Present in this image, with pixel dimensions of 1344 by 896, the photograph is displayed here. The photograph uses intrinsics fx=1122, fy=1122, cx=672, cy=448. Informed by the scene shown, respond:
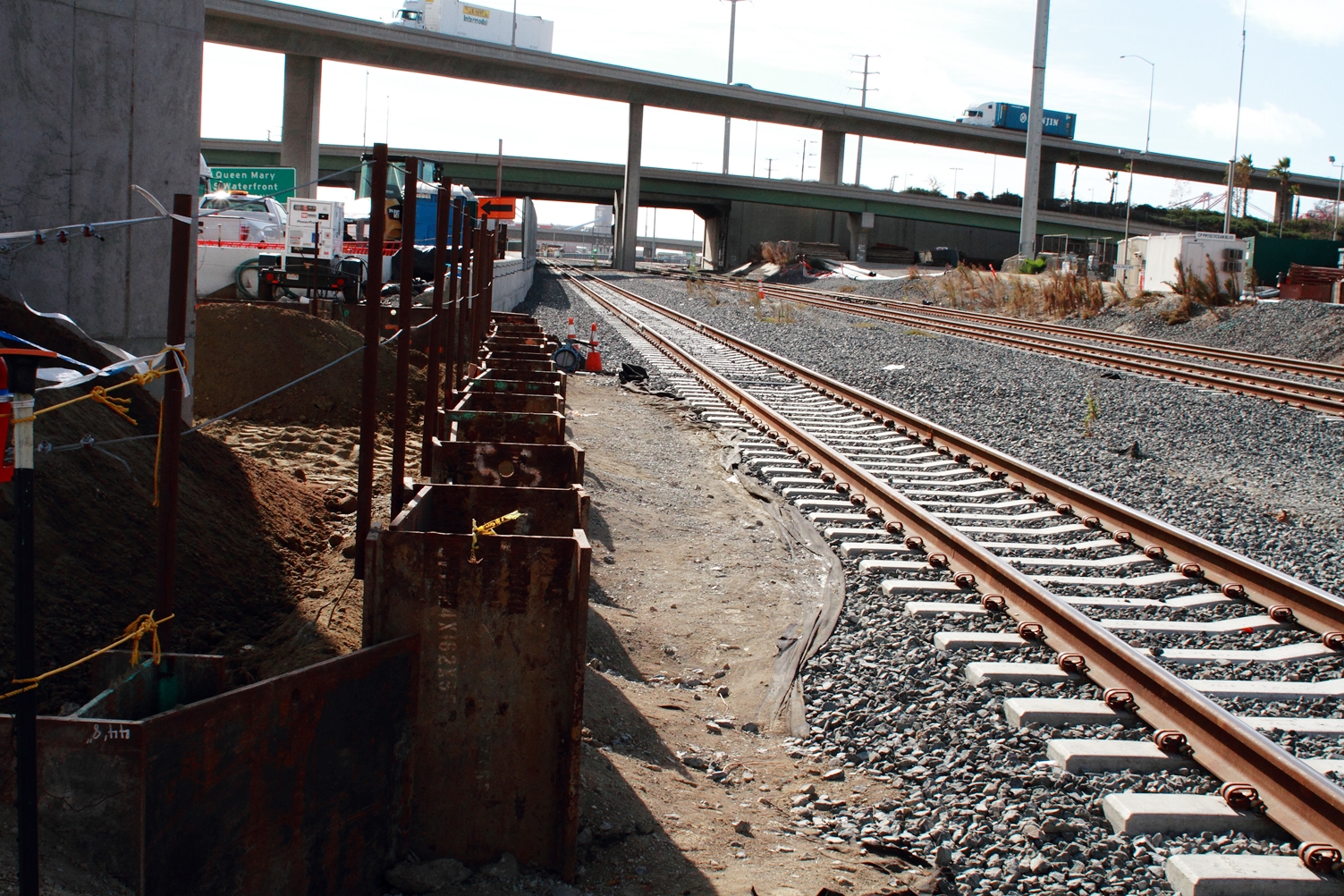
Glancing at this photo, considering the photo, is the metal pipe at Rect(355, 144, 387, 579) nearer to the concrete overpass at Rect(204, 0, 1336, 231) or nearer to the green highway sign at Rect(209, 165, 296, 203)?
the green highway sign at Rect(209, 165, 296, 203)

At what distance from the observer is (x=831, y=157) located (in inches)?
3088

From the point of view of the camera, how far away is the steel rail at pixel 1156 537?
257 inches

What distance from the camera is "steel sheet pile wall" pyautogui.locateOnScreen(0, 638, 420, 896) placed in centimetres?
297

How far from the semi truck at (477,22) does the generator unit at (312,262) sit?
1732 inches

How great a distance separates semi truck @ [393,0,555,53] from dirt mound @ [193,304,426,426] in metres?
52.4

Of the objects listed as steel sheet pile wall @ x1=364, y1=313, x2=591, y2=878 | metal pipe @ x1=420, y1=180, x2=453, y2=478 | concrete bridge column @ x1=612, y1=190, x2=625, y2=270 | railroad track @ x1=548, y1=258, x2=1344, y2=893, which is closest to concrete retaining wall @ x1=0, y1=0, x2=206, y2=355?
metal pipe @ x1=420, y1=180, x2=453, y2=478

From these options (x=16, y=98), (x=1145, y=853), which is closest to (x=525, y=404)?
(x=16, y=98)

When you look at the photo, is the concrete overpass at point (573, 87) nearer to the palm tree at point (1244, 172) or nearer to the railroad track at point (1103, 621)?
the palm tree at point (1244, 172)

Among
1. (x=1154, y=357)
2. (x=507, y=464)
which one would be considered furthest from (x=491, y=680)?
(x=1154, y=357)

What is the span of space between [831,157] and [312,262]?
213 ft

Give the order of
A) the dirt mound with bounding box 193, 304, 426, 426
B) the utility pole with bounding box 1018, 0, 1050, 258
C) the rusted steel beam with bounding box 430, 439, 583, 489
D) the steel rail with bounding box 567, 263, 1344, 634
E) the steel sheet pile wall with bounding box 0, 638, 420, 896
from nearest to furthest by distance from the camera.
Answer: the steel sheet pile wall with bounding box 0, 638, 420, 896
the rusted steel beam with bounding box 430, 439, 583, 489
the steel rail with bounding box 567, 263, 1344, 634
the dirt mound with bounding box 193, 304, 426, 426
the utility pole with bounding box 1018, 0, 1050, 258

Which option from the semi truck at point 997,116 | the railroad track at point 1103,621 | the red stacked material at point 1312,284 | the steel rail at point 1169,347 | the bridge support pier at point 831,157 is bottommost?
the railroad track at point 1103,621

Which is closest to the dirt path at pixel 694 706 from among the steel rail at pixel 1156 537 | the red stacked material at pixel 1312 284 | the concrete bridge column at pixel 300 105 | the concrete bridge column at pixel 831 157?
the steel rail at pixel 1156 537

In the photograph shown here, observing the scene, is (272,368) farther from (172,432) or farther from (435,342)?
(172,432)
